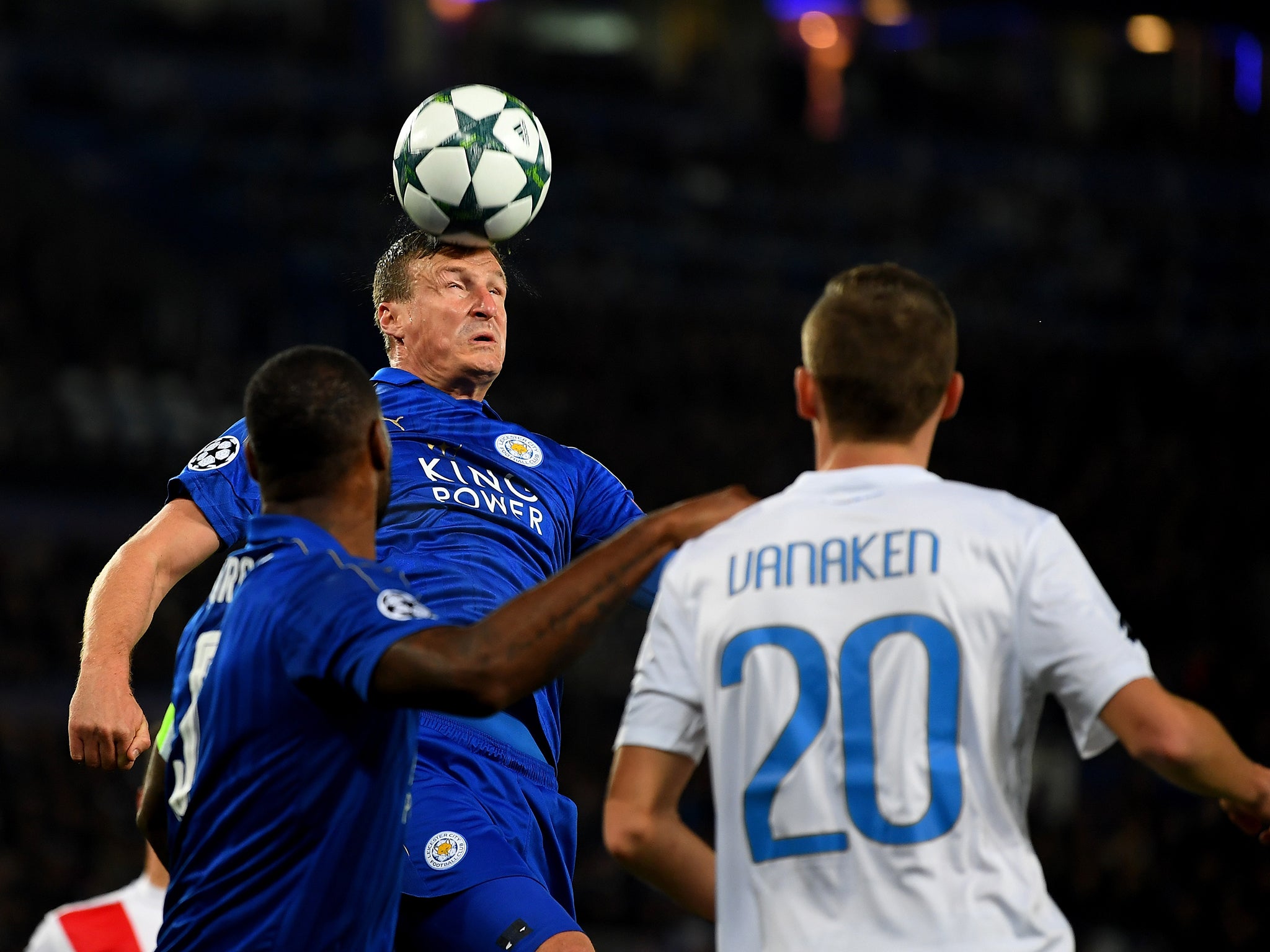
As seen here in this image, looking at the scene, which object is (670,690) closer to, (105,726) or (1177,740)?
(1177,740)

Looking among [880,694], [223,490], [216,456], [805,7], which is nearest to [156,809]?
[223,490]

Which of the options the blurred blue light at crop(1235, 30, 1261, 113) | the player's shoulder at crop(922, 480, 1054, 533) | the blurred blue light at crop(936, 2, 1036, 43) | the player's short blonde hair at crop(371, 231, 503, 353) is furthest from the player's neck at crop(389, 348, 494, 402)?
the blurred blue light at crop(1235, 30, 1261, 113)

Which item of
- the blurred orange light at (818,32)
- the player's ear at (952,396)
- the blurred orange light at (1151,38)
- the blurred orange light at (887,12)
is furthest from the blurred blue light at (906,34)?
the player's ear at (952,396)

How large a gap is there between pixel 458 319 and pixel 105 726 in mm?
1767

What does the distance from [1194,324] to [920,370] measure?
67.1 feet

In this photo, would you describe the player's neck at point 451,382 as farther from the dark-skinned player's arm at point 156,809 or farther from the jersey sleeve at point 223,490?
the dark-skinned player's arm at point 156,809

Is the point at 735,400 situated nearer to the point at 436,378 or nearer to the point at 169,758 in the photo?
the point at 436,378

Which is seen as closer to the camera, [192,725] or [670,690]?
[670,690]

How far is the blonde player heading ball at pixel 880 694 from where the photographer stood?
2.69m

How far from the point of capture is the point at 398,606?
2.93 meters

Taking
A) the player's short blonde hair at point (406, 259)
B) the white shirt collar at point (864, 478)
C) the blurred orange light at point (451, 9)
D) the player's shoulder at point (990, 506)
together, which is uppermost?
the blurred orange light at point (451, 9)

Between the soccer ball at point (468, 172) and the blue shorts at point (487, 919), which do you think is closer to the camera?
the blue shorts at point (487, 919)

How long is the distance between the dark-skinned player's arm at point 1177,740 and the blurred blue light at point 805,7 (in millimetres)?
25920

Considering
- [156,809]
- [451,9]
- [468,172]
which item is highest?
[451,9]
